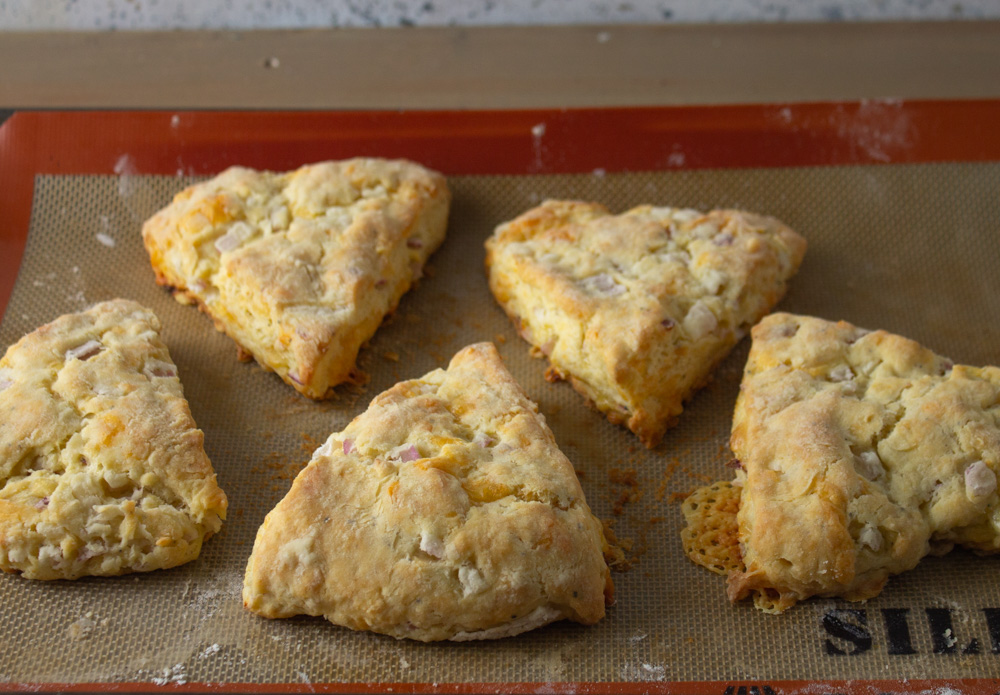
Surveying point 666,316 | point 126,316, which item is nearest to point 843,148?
point 666,316

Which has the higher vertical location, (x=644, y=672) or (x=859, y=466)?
(x=859, y=466)

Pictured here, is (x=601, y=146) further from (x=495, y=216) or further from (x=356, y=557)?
(x=356, y=557)

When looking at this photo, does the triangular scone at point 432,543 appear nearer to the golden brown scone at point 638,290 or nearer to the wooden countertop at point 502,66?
the golden brown scone at point 638,290

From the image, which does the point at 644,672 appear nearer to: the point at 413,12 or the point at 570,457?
the point at 570,457

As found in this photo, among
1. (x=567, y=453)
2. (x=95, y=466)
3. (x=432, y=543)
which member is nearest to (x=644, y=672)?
(x=432, y=543)

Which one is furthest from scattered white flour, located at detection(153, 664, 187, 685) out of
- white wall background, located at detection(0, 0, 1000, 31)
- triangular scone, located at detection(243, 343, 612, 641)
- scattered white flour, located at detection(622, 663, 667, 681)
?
white wall background, located at detection(0, 0, 1000, 31)
